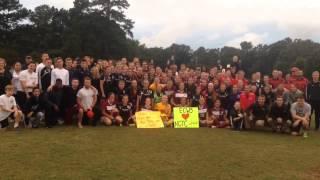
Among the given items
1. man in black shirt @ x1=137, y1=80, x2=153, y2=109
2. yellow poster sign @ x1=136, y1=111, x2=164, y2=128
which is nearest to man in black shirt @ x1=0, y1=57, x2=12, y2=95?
yellow poster sign @ x1=136, y1=111, x2=164, y2=128

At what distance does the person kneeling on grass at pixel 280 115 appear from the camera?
14.6 meters

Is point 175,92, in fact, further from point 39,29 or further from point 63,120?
point 39,29

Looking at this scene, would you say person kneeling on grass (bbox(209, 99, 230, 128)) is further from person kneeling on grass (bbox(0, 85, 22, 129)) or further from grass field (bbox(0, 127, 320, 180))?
person kneeling on grass (bbox(0, 85, 22, 129))

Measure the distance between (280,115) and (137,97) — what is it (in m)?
4.64

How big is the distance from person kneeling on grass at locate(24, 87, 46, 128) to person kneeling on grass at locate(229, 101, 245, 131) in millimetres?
5970

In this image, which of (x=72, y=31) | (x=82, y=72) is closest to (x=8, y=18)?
(x=72, y=31)

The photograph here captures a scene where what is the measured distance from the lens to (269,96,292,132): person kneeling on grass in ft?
48.0

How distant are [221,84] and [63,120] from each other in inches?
211

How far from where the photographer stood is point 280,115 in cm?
1478

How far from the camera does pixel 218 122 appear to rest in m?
15.5

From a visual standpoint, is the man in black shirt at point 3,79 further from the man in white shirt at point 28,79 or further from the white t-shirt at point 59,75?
the white t-shirt at point 59,75

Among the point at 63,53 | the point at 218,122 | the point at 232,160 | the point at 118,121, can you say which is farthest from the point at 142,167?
the point at 63,53

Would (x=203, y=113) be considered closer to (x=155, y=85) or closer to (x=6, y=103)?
(x=155, y=85)

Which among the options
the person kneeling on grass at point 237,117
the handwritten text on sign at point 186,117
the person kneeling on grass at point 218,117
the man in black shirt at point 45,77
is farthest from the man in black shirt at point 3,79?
the person kneeling on grass at point 237,117
